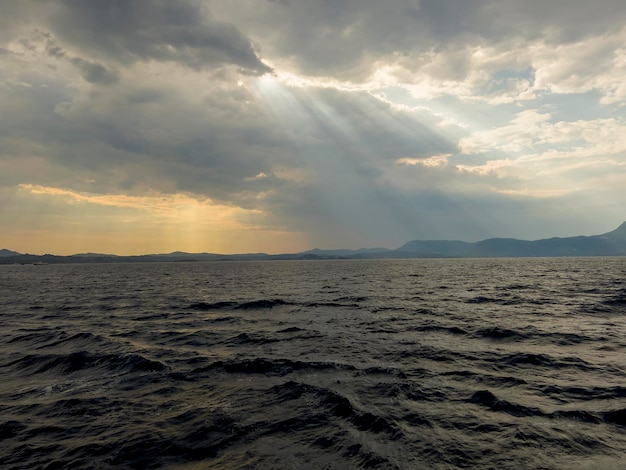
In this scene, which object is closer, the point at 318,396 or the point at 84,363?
the point at 318,396

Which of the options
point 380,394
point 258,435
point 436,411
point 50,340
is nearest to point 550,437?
point 436,411

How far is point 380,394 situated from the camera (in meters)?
14.9

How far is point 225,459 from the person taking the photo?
10.1 m

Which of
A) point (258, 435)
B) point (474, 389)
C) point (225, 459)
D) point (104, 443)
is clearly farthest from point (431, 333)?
point (104, 443)

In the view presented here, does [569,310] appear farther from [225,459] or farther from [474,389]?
[225,459]

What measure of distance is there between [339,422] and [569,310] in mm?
35266

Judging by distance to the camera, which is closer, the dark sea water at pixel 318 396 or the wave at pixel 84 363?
the dark sea water at pixel 318 396

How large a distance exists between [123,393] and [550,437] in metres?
16.5

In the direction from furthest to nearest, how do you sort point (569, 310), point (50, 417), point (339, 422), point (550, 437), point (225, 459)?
1. point (569, 310)
2. point (50, 417)
3. point (339, 422)
4. point (550, 437)
5. point (225, 459)

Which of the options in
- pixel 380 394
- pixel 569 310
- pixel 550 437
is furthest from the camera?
pixel 569 310

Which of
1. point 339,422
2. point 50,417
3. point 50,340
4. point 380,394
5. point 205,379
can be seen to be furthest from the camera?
point 50,340

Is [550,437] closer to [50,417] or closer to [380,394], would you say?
[380,394]

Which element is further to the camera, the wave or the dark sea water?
the wave

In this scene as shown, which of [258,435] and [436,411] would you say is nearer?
[258,435]
